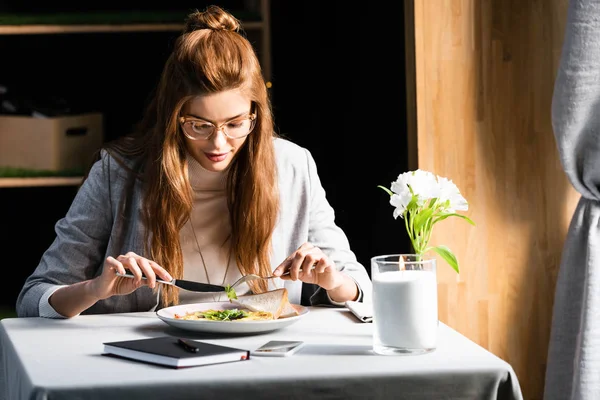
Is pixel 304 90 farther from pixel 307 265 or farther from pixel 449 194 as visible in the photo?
pixel 449 194

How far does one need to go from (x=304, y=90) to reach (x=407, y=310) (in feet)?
5.39

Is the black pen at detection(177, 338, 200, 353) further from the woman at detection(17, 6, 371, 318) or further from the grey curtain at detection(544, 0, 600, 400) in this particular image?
the grey curtain at detection(544, 0, 600, 400)

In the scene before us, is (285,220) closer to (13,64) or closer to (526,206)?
(526,206)

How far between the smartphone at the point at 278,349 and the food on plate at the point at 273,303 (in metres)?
0.19

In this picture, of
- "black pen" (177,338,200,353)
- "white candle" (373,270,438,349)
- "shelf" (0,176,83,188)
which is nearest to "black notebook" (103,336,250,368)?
"black pen" (177,338,200,353)

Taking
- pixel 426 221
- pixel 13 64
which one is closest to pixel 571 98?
pixel 426 221

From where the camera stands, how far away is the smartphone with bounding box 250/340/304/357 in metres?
1.42

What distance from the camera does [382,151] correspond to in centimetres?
269

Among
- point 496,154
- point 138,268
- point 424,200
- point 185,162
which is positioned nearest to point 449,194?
point 424,200

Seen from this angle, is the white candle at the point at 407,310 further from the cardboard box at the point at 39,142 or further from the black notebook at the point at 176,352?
the cardboard box at the point at 39,142

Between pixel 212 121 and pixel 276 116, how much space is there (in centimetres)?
118

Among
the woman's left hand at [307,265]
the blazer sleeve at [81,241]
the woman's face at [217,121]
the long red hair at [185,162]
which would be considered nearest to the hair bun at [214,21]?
the long red hair at [185,162]

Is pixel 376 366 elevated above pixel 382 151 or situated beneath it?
situated beneath

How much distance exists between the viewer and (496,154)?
2.40 metres
